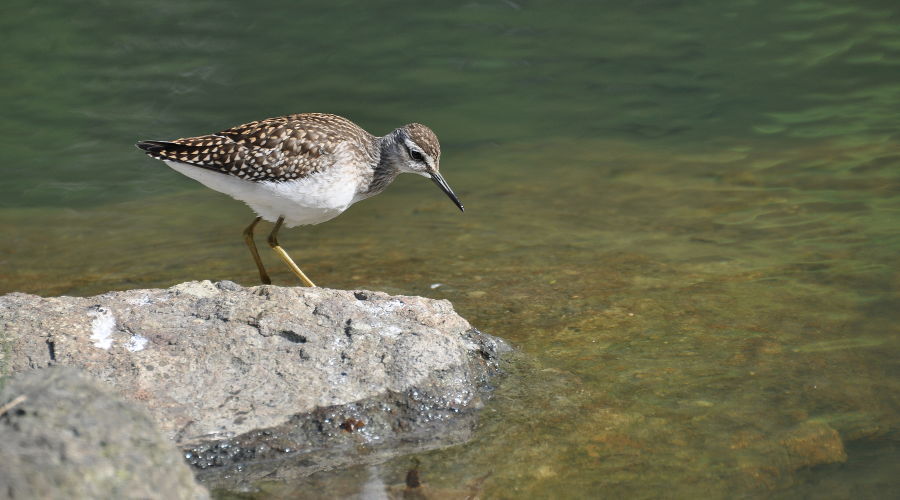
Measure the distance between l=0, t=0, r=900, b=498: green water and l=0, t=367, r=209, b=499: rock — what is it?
51.0 inches

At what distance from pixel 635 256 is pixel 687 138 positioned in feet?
12.4

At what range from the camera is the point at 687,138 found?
11469mm

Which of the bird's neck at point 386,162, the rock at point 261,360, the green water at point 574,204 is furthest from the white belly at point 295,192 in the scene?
the rock at point 261,360

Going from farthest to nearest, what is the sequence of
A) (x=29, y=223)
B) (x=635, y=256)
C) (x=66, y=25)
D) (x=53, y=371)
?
(x=66, y=25) → (x=29, y=223) → (x=635, y=256) → (x=53, y=371)

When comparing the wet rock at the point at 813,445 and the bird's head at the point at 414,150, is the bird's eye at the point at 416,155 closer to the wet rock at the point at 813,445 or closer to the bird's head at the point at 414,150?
the bird's head at the point at 414,150

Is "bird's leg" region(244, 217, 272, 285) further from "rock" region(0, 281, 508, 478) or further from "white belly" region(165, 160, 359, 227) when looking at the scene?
"rock" region(0, 281, 508, 478)

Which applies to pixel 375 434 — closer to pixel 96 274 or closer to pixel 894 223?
pixel 96 274

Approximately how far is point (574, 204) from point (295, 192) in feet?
12.3

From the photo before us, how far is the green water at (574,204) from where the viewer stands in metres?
5.11

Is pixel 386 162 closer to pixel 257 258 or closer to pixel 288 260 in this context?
pixel 288 260

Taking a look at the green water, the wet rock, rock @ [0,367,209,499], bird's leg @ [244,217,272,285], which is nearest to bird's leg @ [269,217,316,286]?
bird's leg @ [244,217,272,285]

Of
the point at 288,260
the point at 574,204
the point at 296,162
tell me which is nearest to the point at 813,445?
the point at 296,162

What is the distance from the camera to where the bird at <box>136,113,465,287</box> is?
7078 mm

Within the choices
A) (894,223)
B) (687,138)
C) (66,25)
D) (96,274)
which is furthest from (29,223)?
(894,223)
